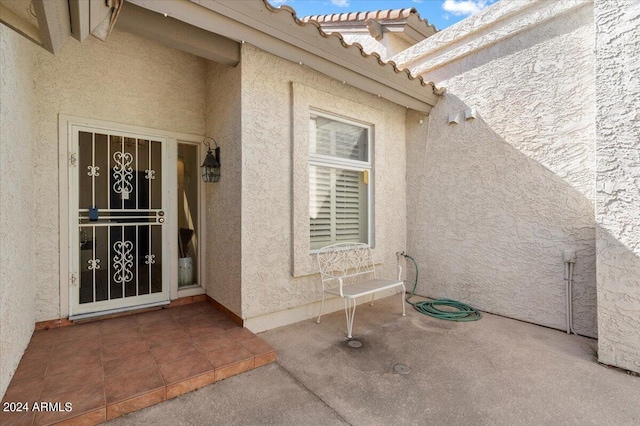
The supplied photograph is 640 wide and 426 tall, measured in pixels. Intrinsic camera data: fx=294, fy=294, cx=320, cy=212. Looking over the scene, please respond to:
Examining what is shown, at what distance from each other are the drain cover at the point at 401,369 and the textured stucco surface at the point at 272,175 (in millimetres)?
1847

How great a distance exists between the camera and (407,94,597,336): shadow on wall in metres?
4.45

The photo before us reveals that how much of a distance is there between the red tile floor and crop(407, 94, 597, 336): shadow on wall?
4.02 m

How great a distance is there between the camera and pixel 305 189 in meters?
4.76

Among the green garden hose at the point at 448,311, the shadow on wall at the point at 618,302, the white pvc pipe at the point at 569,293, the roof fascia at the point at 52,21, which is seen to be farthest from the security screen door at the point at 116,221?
the white pvc pipe at the point at 569,293

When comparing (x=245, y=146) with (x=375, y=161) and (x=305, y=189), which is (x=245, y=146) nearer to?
(x=305, y=189)

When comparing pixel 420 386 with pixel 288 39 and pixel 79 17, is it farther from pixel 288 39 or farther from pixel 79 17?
pixel 79 17

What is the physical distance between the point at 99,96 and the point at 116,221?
197cm

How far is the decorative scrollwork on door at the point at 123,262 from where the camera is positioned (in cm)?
479

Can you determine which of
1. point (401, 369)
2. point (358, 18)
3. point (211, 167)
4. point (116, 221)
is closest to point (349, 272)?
point (401, 369)

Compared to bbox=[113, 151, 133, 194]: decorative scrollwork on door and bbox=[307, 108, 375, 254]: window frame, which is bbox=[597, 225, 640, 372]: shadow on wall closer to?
bbox=[307, 108, 375, 254]: window frame

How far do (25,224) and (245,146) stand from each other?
280cm

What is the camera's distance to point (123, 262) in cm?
485

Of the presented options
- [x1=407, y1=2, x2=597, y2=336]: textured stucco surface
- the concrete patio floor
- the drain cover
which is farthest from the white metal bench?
[x1=407, y1=2, x2=597, y2=336]: textured stucco surface

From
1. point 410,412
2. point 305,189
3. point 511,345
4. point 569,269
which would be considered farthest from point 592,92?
point 410,412
